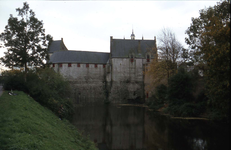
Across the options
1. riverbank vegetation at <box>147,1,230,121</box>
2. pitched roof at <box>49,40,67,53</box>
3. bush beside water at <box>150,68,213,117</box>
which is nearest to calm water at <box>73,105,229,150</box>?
riverbank vegetation at <box>147,1,230,121</box>

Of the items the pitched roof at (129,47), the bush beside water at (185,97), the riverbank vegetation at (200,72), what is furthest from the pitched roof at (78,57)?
the bush beside water at (185,97)

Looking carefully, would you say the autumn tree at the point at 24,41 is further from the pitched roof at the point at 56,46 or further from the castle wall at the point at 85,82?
the pitched roof at the point at 56,46

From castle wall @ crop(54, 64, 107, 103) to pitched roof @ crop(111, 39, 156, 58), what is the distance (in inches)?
261

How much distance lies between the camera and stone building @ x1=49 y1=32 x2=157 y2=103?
4138 cm

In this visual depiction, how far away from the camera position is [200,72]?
26.2 m

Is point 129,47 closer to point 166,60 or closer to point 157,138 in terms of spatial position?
point 166,60

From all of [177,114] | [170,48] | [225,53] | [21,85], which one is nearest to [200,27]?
[170,48]

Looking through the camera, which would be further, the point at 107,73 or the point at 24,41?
the point at 107,73

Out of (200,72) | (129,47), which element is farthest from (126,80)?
(200,72)

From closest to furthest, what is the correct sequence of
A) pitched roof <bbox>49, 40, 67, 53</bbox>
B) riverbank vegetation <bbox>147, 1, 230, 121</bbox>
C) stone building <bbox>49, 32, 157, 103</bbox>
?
1. riverbank vegetation <bbox>147, 1, 230, 121</bbox>
2. stone building <bbox>49, 32, 157, 103</bbox>
3. pitched roof <bbox>49, 40, 67, 53</bbox>

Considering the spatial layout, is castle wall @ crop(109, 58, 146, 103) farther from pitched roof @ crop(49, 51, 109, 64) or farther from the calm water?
the calm water

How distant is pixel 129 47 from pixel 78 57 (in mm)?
12188

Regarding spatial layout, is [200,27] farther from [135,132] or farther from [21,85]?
[21,85]

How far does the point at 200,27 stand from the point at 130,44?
22859mm
